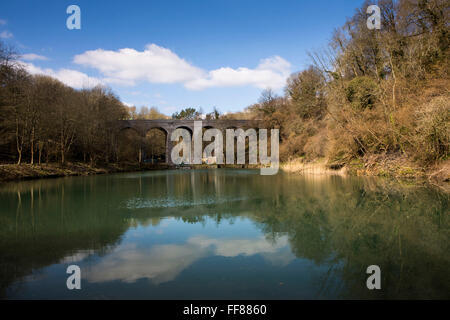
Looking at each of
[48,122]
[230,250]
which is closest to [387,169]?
[230,250]

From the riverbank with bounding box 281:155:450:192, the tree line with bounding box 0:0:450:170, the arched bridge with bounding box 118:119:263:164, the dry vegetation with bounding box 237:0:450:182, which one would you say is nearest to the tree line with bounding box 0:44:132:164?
the tree line with bounding box 0:0:450:170

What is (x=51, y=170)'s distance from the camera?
23.9 metres

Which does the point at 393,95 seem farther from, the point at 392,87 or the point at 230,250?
the point at 230,250

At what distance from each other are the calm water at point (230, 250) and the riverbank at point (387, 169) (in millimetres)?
4703

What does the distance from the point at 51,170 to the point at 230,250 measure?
23359 millimetres

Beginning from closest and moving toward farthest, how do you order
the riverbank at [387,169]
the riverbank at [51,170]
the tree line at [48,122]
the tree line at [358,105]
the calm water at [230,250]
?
1. the calm water at [230,250]
2. the riverbank at [387,169]
3. the tree line at [358,105]
4. the riverbank at [51,170]
5. the tree line at [48,122]

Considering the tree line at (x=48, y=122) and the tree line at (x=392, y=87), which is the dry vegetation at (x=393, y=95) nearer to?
the tree line at (x=392, y=87)

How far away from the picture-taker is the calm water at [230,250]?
3441mm

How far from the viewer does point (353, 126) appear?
61.7 ft

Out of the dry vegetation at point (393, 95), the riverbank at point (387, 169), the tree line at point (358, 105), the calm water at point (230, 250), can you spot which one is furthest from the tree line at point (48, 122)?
the dry vegetation at point (393, 95)

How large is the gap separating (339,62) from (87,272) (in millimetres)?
22645

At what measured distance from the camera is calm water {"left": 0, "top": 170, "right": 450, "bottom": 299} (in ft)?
11.3

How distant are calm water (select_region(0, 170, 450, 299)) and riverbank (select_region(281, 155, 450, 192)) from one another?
4.70 metres

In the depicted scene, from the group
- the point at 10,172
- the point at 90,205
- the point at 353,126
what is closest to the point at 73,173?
the point at 10,172
